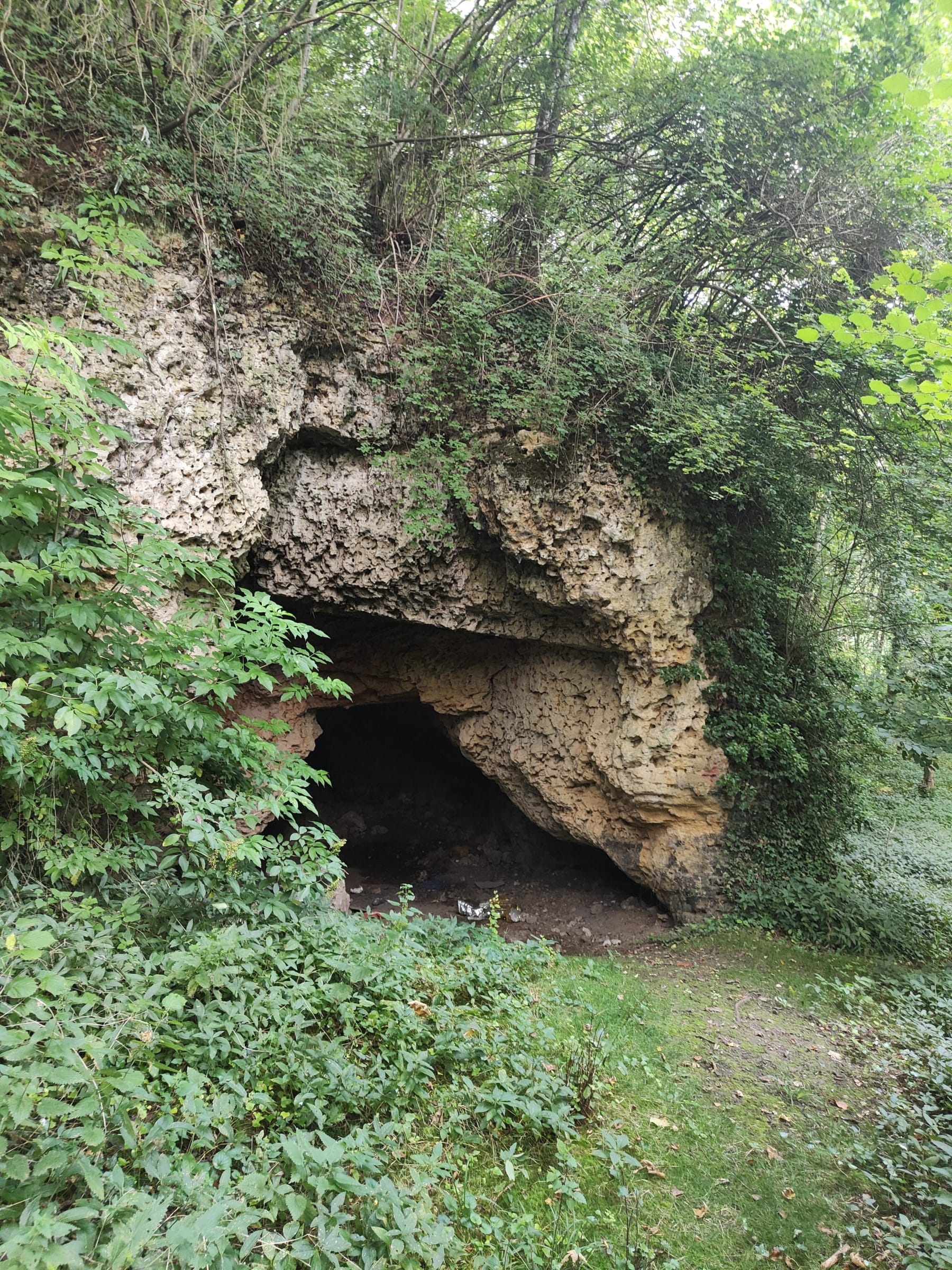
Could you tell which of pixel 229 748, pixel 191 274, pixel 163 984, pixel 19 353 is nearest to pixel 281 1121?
pixel 163 984

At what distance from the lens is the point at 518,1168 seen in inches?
105

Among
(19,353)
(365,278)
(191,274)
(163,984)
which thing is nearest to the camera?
(163,984)

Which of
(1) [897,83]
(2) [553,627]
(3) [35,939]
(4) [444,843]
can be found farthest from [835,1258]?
(4) [444,843]

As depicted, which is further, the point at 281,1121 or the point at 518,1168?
the point at 518,1168

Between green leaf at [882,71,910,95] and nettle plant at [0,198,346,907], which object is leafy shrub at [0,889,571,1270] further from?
green leaf at [882,71,910,95]

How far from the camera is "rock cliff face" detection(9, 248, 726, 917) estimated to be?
15.9 feet

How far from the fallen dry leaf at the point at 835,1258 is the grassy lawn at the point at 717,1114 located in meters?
0.02

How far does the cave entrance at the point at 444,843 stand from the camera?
766cm

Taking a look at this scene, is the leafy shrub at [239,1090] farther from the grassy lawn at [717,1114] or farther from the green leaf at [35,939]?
the grassy lawn at [717,1114]

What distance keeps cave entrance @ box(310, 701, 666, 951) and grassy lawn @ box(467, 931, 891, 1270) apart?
1.86 metres

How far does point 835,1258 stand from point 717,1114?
32.5 inches

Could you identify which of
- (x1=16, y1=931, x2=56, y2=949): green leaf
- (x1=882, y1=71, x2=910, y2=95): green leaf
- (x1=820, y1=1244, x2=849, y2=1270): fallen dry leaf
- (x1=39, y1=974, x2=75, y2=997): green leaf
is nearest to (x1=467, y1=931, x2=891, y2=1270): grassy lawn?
(x1=820, y1=1244, x2=849, y2=1270): fallen dry leaf

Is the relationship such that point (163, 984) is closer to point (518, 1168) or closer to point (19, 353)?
point (518, 1168)

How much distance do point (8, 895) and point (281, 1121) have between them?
1440mm
